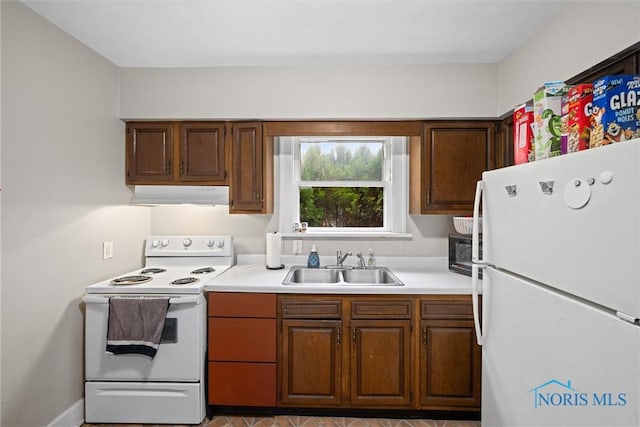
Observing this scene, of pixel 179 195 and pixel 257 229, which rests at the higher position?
pixel 179 195

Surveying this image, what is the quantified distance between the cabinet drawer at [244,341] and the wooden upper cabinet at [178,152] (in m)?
1.07

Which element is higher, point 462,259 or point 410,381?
point 462,259

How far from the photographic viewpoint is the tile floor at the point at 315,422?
215 cm

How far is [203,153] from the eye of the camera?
2609 mm

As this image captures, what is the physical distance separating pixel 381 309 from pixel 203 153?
1714mm

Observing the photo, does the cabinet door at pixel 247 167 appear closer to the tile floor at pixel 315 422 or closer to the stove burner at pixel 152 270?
the stove burner at pixel 152 270

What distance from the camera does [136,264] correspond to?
9.04 ft

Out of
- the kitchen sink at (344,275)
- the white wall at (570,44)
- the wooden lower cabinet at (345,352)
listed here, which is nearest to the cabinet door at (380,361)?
the wooden lower cabinet at (345,352)

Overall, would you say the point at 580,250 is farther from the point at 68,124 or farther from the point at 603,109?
the point at 68,124

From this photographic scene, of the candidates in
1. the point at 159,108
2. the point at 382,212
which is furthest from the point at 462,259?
the point at 159,108

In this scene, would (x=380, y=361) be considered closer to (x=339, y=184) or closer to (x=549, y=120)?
(x=339, y=184)

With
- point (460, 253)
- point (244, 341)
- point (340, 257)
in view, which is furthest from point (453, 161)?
point (244, 341)

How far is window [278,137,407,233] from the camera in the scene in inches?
117

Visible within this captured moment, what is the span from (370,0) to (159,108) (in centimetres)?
168
